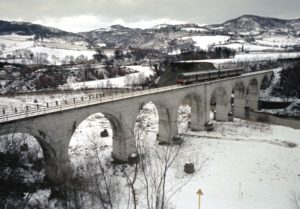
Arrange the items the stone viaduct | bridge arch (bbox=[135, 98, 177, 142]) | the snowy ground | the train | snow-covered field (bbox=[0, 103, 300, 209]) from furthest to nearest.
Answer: the train, bridge arch (bbox=[135, 98, 177, 142]), the snowy ground, snow-covered field (bbox=[0, 103, 300, 209]), the stone viaduct

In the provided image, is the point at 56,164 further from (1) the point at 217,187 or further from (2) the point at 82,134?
(2) the point at 82,134

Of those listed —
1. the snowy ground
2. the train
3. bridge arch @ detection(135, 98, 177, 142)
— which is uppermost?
the train

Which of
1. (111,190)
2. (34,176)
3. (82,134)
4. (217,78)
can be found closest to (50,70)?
(82,134)

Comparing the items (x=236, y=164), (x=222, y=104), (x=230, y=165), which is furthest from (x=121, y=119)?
(x=222, y=104)

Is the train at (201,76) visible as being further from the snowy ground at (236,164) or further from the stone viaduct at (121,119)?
the snowy ground at (236,164)

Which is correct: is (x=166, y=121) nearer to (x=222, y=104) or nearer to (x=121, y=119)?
(x=121, y=119)

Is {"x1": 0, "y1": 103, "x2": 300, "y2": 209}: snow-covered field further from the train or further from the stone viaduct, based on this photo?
the train

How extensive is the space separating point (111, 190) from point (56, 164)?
4993 millimetres

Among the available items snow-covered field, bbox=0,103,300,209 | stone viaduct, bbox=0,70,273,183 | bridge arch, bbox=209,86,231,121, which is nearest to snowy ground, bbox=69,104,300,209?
snow-covered field, bbox=0,103,300,209

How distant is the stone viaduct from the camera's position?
61.1 ft

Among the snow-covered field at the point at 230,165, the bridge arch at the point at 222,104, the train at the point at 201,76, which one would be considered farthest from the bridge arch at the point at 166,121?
the bridge arch at the point at 222,104

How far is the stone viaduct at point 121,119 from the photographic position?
18.6m

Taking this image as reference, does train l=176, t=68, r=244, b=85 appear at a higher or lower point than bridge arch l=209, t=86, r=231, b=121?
higher

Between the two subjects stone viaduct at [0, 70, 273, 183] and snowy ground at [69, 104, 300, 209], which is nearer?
stone viaduct at [0, 70, 273, 183]
